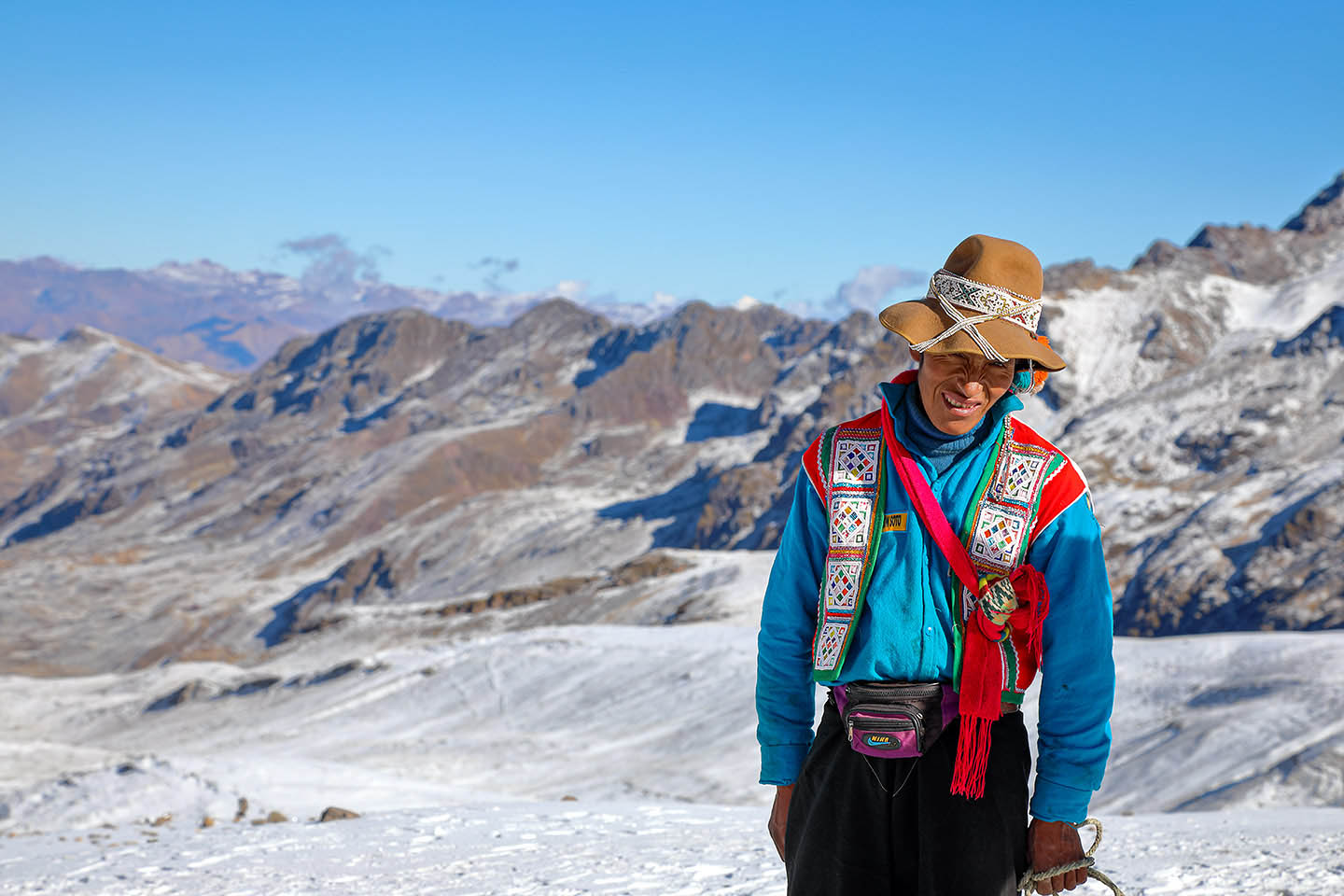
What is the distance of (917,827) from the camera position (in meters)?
3.37

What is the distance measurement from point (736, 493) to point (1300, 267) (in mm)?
74548

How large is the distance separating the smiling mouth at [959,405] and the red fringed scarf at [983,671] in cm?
48

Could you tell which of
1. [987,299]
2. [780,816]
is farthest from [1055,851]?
[987,299]

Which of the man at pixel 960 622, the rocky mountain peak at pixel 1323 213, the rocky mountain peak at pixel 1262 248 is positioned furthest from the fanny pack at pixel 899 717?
the rocky mountain peak at pixel 1323 213

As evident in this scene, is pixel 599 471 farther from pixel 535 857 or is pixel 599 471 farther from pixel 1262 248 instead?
pixel 535 857

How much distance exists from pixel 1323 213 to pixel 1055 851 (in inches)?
6305

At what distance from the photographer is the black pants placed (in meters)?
3.29

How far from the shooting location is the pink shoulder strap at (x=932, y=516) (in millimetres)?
3268

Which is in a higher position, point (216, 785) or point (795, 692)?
point (795, 692)

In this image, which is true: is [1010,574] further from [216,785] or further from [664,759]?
[664,759]

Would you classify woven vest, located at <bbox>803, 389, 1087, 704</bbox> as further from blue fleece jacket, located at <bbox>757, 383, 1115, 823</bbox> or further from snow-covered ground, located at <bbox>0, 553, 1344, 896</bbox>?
snow-covered ground, located at <bbox>0, 553, 1344, 896</bbox>

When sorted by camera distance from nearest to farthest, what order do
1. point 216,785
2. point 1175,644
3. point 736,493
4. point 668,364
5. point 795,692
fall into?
point 795,692 < point 216,785 < point 1175,644 < point 736,493 < point 668,364

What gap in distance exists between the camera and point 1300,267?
127m

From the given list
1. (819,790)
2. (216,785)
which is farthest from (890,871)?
(216,785)
